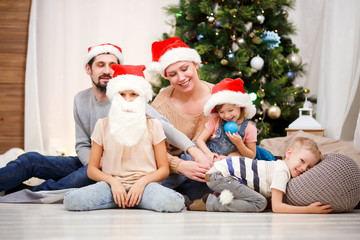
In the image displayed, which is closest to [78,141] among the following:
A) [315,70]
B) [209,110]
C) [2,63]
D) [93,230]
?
[209,110]

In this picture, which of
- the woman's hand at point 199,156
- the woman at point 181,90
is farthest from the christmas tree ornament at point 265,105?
the woman's hand at point 199,156

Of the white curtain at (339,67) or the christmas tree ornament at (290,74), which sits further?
the christmas tree ornament at (290,74)

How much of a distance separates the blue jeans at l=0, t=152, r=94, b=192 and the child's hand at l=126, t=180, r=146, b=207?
1.44ft

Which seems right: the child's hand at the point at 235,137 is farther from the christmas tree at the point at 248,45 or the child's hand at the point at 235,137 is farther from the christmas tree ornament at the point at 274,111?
the christmas tree ornament at the point at 274,111

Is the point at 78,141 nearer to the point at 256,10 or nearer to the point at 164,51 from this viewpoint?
the point at 164,51

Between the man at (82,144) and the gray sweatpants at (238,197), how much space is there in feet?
1.27

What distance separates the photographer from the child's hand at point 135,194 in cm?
193

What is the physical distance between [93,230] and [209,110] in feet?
3.79

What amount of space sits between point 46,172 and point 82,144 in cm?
26

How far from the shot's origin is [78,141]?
8.34ft

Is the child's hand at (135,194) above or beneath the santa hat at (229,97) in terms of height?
beneath

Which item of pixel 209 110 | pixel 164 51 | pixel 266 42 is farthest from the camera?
pixel 266 42

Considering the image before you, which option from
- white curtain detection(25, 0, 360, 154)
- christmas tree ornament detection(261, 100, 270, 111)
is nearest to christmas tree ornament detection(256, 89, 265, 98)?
christmas tree ornament detection(261, 100, 270, 111)

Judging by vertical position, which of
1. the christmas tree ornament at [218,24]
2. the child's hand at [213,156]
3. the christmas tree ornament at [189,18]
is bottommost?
the child's hand at [213,156]
